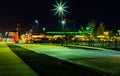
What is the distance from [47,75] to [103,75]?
2.87 metres

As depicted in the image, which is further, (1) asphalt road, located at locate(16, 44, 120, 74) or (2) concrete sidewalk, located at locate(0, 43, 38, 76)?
(1) asphalt road, located at locate(16, 44, 120, 74)

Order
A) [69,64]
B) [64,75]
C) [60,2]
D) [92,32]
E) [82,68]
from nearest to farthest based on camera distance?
[64,75] < [82,68] < [69,64] < [60,2] < [92,32]

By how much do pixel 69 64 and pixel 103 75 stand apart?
650 cm

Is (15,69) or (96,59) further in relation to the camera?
(96,59)

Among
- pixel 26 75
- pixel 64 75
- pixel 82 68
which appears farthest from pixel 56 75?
pixel 82 68

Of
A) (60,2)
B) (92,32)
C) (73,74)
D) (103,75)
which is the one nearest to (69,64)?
(73,74)

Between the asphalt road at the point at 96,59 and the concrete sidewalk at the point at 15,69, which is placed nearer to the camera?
the concrete sidewalk at the point at 15,69

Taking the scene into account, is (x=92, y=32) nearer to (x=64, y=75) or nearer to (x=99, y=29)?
(x=99, y=29)

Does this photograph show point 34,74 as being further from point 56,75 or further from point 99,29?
point 99,29

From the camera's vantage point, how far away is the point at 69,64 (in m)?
21.7

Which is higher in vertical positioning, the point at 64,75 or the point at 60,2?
Result: the point at 60,2

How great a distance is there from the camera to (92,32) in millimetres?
134750

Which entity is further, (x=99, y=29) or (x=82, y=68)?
(x=99, y=29)

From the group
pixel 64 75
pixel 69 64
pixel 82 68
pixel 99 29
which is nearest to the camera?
pixel 64 75
